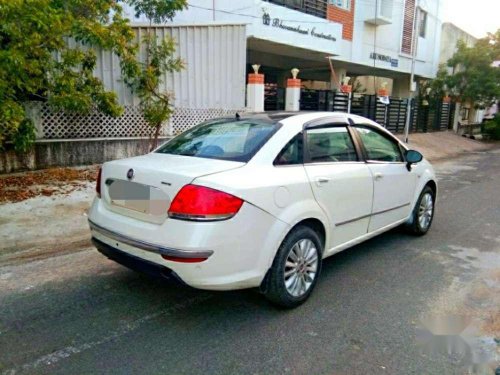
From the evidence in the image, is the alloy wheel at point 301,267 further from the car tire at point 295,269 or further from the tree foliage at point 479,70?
the tree foliage at point 479,70

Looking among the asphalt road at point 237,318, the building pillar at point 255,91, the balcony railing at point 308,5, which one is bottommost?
the asphalt road at point 237,318

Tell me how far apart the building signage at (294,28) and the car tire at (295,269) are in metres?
11.0

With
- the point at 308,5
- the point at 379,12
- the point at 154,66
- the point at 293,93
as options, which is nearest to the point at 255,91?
the point at 293,93

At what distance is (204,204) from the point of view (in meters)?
2.60

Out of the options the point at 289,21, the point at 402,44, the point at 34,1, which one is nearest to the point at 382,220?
the point at 34,1

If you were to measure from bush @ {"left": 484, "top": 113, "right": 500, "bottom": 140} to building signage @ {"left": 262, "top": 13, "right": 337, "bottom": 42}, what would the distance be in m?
14.7

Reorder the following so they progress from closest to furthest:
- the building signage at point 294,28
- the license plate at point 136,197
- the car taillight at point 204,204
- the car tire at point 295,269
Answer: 1. the car taillight at point 204,204
2. the license plate at point 136,197
3. the car tire at point 295,269
4. the building signage at point 294,28

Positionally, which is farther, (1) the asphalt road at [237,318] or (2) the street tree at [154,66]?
(2) the street tree at [154,66]

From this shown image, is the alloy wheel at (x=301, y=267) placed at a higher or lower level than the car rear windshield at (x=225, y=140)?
lower

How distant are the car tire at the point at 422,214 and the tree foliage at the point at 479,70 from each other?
19488 millimetres

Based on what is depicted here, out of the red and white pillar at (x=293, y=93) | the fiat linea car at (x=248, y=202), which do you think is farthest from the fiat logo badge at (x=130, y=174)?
the red and white pillar at (x=293, y=93)

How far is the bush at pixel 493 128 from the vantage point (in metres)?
24.2

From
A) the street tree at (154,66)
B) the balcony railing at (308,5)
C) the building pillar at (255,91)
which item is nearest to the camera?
the street tree at (154,66)

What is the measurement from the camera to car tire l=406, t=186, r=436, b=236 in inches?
193
